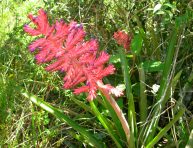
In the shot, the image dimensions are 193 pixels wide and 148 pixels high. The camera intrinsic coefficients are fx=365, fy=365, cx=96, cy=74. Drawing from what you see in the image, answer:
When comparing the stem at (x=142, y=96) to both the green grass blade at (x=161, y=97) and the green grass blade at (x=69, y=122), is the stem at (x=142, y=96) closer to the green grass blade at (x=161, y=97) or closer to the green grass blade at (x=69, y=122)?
the green grass blade at (x=161, y=97)

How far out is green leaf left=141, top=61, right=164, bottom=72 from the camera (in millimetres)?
1624

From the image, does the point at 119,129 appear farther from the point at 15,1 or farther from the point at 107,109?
the point at 15,1

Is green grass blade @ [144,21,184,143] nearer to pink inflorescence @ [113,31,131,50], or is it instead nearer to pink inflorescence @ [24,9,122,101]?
pink inflorescence @ [113,31,131,50]

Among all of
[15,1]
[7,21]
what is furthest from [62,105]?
[15,1]

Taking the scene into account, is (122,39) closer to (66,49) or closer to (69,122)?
(69,122)

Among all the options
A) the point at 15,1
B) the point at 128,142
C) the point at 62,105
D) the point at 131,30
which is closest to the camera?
the point at 128,142

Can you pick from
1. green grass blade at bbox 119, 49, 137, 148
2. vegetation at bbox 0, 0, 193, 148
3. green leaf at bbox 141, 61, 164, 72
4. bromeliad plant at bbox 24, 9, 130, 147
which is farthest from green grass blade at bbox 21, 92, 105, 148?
bromeliad plant at bbox 24, 9, 130, 147

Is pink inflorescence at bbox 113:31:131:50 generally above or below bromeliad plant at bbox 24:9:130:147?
below

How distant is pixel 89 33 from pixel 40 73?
14.3 inches

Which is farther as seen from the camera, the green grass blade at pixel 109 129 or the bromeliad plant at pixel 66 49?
the green grass blade at pixel 109 129

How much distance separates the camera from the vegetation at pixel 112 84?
151 centimetres

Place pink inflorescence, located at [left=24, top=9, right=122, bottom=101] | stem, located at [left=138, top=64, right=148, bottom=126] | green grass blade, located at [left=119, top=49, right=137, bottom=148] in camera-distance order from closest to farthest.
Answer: pink inflorescence, located at [left=24, top=9, right=122, bottom=101] → green grass blade, located at [left=119, top=49, right=137, bottom=148] → stem, located at [left=138, top=64, right=148, bottom=126]

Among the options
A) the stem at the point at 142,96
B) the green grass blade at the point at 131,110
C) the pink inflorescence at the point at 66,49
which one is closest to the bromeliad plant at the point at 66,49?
the pink inflorescence at the point at 66,49

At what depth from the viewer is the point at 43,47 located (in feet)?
3.13
